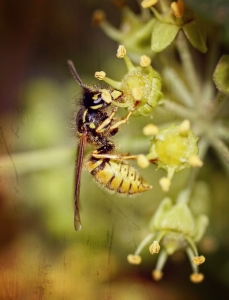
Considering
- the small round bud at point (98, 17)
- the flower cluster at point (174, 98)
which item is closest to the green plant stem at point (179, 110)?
the flower cluster at point (174, 98)

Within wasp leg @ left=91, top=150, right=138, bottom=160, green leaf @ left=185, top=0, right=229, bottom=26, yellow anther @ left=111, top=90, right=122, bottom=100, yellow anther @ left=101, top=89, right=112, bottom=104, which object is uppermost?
green leaf @ left=185, top=0, right=229, bottom=26

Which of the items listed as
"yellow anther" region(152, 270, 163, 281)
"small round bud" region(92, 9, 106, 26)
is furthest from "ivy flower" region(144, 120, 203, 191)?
"small round bud" region(92, 9, 106, 26)

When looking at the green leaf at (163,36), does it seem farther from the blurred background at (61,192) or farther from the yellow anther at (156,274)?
the yellow anther at (156,274)

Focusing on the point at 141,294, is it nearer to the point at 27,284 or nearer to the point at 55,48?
the point at 27,284

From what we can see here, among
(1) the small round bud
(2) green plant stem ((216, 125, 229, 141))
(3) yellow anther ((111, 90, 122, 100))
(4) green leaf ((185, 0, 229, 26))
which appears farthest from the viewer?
(1) the small round bud

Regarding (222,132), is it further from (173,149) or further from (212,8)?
(212,8)

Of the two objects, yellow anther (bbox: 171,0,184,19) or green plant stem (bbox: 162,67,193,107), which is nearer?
yellow anther (bbox: 171,0,184,19)

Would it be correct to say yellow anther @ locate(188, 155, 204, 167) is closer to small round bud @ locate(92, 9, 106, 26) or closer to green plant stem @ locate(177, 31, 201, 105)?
green plant stem @ locate(177, 31, 201, 105)

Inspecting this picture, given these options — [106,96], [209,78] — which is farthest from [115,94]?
[209,78]
